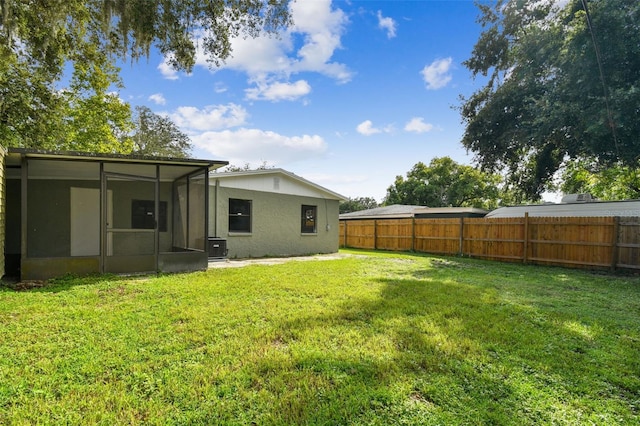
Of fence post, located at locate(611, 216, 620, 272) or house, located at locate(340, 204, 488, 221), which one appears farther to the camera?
house, located at locate(340, 204, 488, 221)

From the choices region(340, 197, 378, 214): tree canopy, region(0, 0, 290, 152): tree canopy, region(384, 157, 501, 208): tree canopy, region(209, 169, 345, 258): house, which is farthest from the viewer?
region(340, 197, 378, 214): tree canopy

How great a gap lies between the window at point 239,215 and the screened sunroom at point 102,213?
1.62m

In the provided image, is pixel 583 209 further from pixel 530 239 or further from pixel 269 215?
pixel 269 215

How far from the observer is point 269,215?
1162 cm

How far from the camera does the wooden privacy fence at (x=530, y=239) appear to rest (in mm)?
9023

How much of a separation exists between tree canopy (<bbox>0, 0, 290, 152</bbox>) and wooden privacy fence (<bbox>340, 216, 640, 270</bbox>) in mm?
9907

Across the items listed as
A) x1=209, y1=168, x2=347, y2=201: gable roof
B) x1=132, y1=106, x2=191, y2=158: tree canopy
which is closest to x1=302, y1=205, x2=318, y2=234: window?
x1=209, y1=168, x2=347, y2=201: gable roof

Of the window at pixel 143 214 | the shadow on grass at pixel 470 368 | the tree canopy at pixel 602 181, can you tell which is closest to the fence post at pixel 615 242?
the shadow on grass at pixel 470 368

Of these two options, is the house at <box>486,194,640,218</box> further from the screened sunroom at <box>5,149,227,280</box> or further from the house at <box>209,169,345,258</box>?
the screened sunroom at <box>5,149,227,280</box>

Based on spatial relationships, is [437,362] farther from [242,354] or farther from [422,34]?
[422,34]

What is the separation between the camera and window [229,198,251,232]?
10742 millimetres

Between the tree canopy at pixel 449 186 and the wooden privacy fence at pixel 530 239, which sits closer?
the wooden privacy fence at pixel 530 239

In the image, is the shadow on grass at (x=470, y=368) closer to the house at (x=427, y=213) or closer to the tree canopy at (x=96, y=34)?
the tree canopy at (x=96, y=34)

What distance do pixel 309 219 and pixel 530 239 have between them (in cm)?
784
